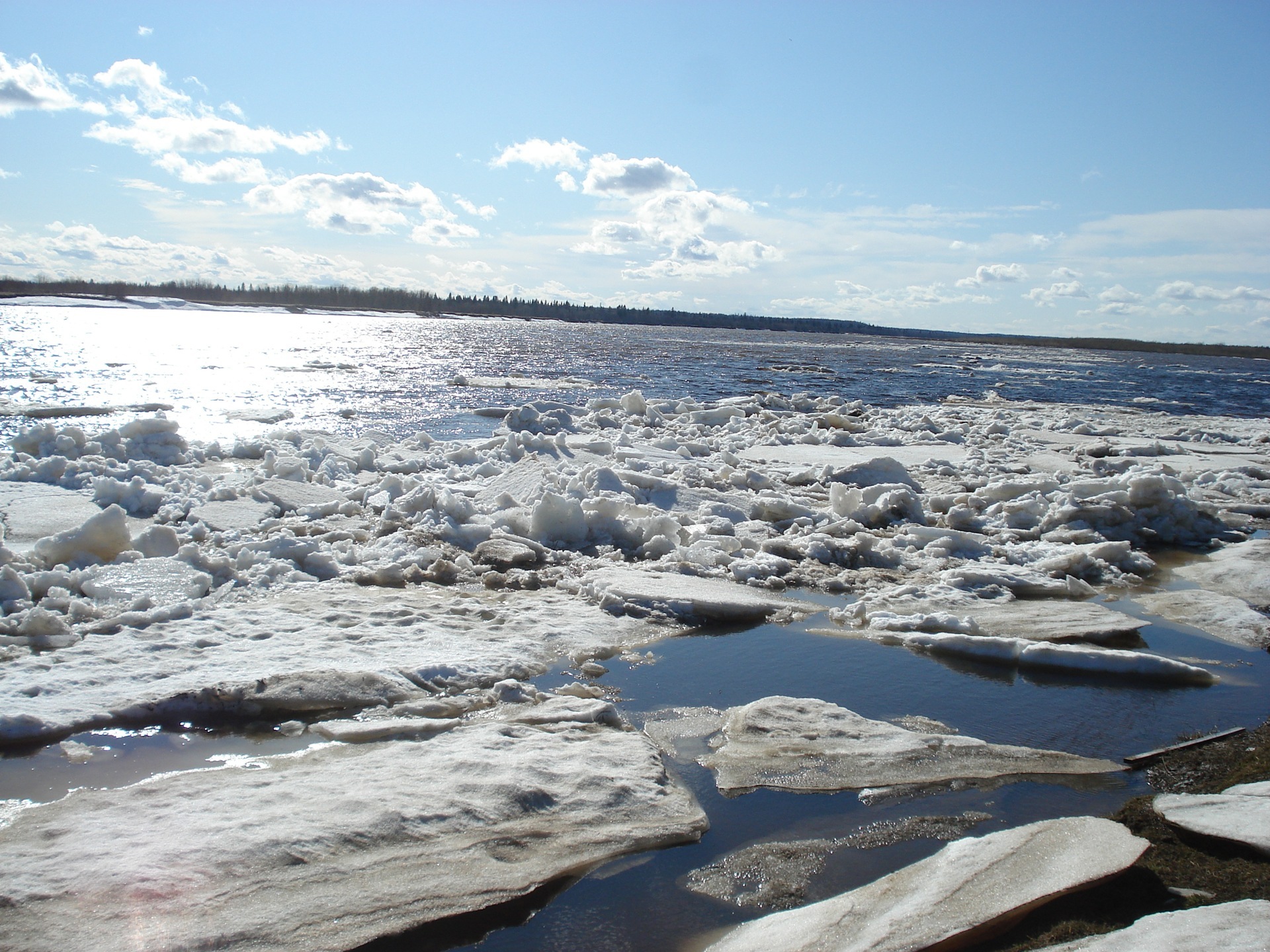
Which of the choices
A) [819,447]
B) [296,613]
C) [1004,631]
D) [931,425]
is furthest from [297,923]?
[931,425]

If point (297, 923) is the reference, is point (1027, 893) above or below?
above

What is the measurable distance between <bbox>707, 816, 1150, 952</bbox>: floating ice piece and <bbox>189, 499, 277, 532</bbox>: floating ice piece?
17.3 feet

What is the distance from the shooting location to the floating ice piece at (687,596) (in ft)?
16.3

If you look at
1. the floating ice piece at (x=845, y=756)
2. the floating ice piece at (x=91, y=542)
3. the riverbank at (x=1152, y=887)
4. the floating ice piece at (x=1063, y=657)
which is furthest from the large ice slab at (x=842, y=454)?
the floating ice piece at (x=91, y=542)

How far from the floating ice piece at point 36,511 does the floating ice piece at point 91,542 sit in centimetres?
32

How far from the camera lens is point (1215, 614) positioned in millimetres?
5141

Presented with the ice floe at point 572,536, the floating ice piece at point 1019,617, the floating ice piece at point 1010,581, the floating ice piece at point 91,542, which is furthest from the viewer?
the floating ice piece at point 1010,581

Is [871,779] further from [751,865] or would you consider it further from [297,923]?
[297,923]

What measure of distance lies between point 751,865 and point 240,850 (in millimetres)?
1598

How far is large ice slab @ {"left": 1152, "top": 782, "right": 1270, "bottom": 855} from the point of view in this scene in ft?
8.10

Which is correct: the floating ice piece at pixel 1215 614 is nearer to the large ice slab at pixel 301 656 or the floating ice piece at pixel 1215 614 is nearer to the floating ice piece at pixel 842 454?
the large ice slab at pixel 301 656

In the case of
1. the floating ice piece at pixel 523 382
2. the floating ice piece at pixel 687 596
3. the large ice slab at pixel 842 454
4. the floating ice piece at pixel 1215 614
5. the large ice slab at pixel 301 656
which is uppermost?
the floating ice piece at pixel 523 382

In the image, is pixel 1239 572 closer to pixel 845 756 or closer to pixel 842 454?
pixel 845 756

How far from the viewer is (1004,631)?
187 inches
